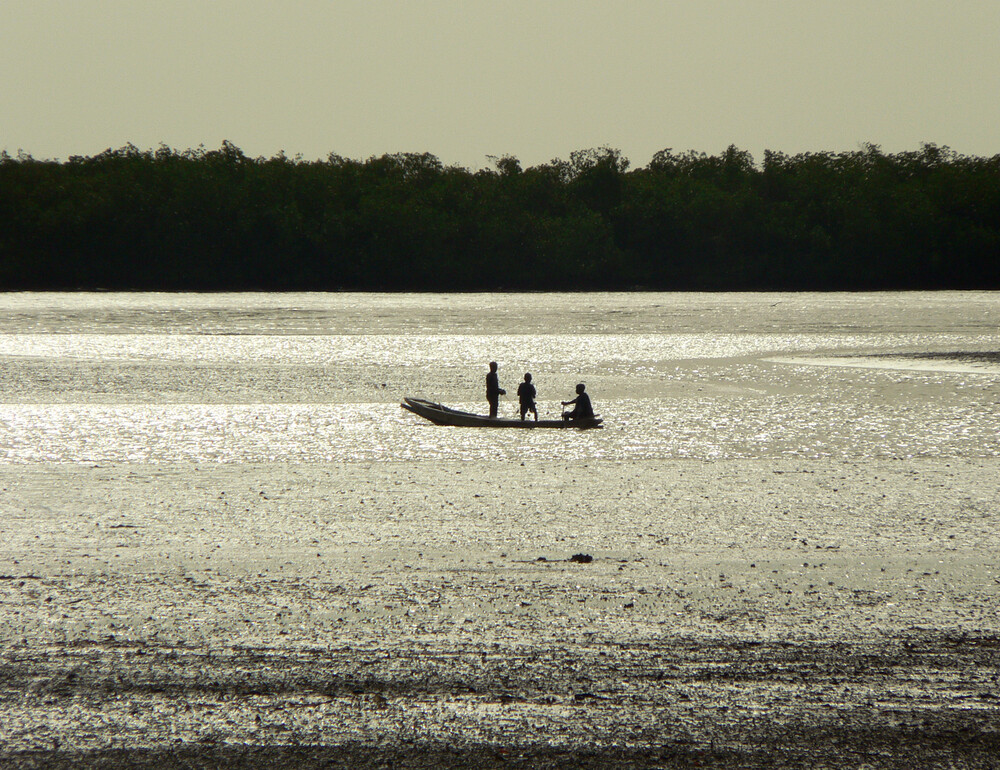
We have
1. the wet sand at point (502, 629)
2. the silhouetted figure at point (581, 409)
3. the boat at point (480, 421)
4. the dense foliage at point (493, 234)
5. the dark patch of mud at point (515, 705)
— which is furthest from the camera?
the dense foliage at point (493, 234)

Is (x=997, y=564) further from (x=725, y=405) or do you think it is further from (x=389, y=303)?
(x=389, y=303)

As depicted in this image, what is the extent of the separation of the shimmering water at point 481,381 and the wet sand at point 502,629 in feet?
17.8

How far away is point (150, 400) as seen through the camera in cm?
2639

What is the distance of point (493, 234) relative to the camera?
108125 mm

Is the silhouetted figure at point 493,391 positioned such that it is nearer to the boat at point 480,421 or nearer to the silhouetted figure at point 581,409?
the boat at point 480,421

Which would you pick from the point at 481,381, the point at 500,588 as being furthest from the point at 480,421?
the point at 500,588

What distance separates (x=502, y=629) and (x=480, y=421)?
13.8 meters

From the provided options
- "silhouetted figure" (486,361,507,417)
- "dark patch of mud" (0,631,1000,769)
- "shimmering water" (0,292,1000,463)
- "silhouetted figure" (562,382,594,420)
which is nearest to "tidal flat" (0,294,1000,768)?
"dark patch of mud" (0,631,1000,769)

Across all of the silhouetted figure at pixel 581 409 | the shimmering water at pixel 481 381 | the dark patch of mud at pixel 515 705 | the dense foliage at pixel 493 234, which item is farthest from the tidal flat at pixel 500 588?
the dense foliage at pixel 493 234

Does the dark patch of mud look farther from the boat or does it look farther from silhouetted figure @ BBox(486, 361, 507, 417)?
silhouetted figure @ BBox(486, 361, 507, 417)

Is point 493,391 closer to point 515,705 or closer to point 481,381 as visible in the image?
point 481,381

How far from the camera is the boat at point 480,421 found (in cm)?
2116

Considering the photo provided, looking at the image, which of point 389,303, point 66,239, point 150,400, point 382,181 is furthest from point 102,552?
point 382,181

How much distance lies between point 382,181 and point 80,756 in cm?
11736
